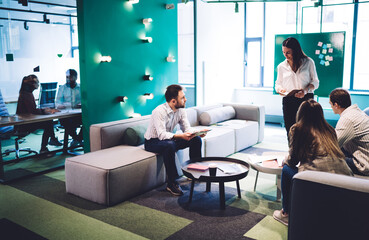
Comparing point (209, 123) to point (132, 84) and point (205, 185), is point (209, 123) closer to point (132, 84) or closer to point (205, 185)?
point (132, 84)

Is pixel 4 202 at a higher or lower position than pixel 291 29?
lower

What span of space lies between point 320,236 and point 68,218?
83.1 inches

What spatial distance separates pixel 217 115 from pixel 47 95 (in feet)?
8.86

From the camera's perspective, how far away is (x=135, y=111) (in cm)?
545

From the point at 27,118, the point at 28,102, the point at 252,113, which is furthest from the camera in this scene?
the point at 252,113

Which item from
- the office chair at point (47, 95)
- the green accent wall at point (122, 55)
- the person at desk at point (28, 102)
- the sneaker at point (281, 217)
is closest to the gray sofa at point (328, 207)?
the sneaker at point (281, 217)

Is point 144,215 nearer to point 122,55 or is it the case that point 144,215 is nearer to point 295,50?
point 295,50

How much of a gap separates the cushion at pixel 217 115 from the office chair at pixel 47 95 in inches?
92.9

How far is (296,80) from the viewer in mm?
3982

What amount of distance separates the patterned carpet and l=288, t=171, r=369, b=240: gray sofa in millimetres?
610

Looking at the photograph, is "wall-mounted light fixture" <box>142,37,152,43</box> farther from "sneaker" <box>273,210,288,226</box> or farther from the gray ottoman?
"sneaker" <box>273,210,288,226</box>

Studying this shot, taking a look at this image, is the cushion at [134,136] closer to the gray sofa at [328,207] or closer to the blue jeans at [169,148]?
the blue jeans at [169,148]

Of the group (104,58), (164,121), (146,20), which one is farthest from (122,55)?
(164,121)

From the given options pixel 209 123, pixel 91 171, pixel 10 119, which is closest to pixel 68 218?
pixel 91 171
